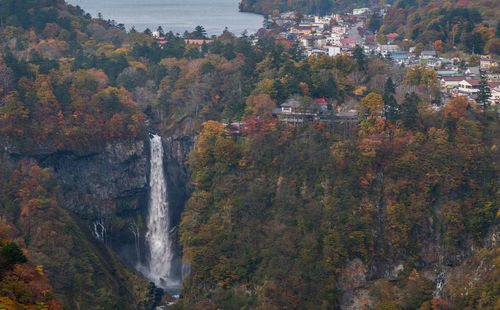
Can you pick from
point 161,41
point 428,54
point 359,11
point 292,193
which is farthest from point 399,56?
point 359,11

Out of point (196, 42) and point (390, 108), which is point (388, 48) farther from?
point (390, 108)

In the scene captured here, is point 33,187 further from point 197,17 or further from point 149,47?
point 197,17

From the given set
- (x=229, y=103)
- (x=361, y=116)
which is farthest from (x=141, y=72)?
(x=361, y=116)

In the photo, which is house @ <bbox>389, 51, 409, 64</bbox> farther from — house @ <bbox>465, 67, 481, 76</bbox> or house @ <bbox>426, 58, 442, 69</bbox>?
house @ <bbox>465, 67, 481, 76</bbox>

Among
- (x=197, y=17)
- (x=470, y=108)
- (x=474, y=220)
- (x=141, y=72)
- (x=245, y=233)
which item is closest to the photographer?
(x=474, y=220)

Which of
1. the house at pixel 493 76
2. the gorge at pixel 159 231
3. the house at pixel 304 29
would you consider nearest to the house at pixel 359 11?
the house at pixel 304 29
